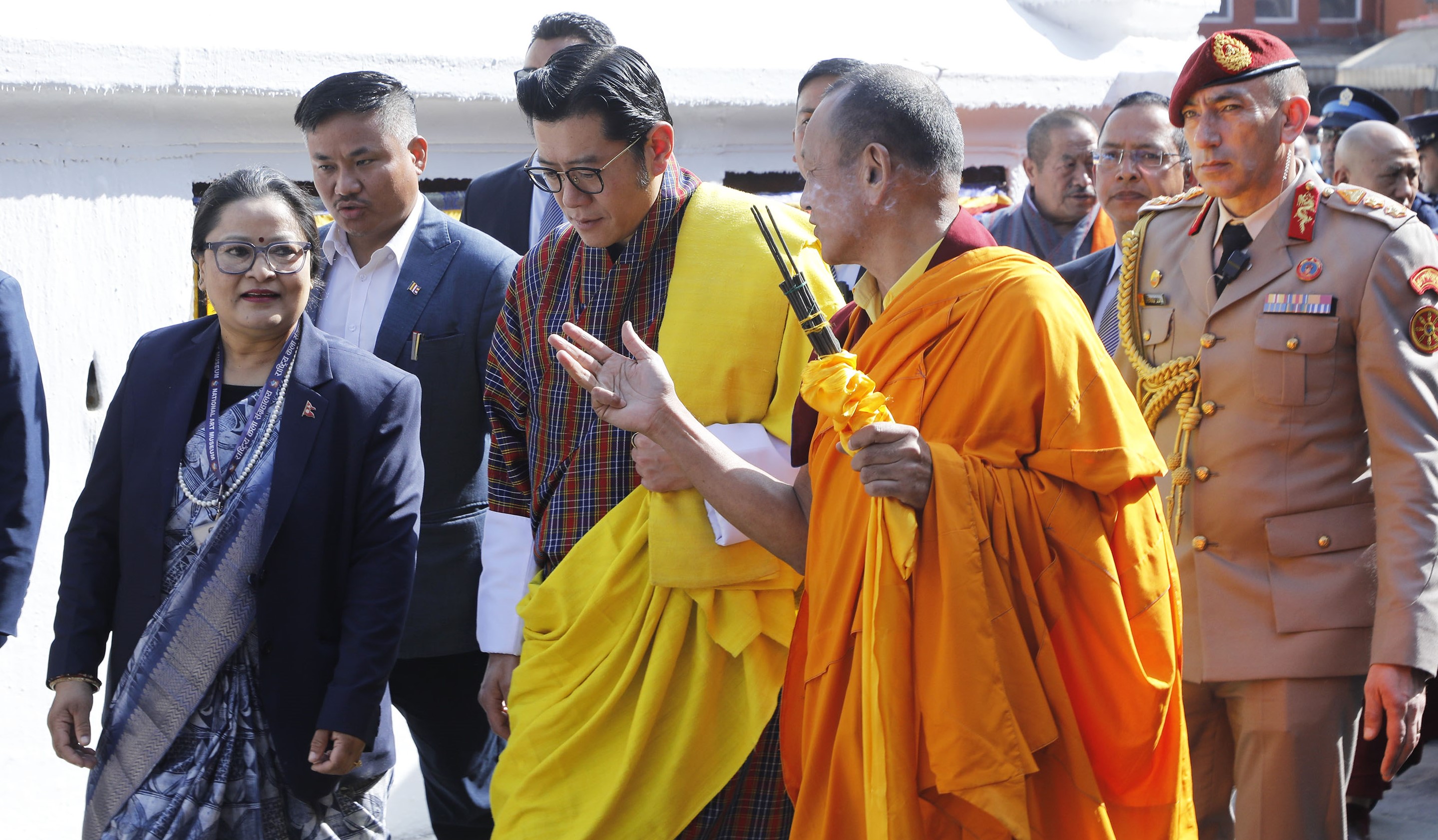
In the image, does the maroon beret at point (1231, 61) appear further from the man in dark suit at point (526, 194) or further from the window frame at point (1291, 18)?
the window frame at point (1291, 18)

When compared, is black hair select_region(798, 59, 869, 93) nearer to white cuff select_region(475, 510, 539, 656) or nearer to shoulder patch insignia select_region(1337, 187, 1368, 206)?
shoulder patch insignia select_region(1337, 187, 1368, 206)

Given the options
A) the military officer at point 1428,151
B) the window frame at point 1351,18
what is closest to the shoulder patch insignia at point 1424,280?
the military officer at point 1428,151

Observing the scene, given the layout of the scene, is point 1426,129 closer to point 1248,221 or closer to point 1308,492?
point 1248,221

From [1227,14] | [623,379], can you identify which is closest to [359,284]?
[623,379]

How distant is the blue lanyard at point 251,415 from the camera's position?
2980 millimetres

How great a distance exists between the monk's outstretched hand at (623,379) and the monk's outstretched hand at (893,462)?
0.50 meters

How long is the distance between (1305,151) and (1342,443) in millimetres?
4572

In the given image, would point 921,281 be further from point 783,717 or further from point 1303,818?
point 1303,818

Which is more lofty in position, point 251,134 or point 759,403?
point 251,134

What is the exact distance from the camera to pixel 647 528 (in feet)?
9.57

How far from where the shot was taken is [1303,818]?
3.04m

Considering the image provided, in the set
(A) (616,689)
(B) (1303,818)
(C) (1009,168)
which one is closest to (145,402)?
(A) (616,689)

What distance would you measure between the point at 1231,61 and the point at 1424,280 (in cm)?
62

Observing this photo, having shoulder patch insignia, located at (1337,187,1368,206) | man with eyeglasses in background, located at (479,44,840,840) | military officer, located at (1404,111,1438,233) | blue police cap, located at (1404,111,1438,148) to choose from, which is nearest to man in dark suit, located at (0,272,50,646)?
man with eyeglasses in background, located at (479,44,840,840)
